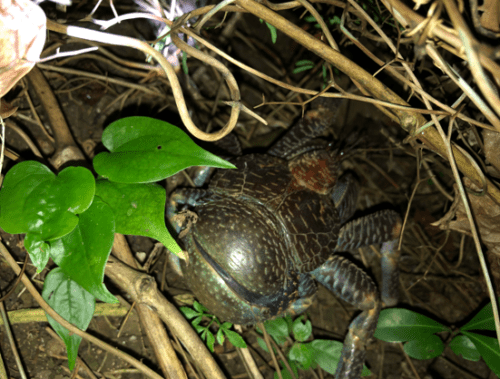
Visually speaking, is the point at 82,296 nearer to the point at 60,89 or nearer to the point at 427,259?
the point at 60,89

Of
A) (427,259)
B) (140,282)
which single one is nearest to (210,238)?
(140,282)

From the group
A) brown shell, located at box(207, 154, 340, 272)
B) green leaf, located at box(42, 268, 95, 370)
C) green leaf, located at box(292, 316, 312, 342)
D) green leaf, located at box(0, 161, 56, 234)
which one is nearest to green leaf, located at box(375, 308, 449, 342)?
green leaf, located at box(292, 316, 312, 342)

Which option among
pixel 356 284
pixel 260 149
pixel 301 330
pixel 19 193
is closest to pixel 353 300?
pixel 356 284

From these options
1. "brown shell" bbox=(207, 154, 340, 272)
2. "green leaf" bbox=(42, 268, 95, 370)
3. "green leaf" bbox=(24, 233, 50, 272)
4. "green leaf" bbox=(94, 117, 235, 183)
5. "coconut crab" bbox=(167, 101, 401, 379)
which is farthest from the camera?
"brown shell" bbox=(207, 154, 340, 272)

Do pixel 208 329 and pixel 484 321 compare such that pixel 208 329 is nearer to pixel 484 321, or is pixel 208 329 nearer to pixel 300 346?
pixel 300 346

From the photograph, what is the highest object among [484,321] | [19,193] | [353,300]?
[19,193]

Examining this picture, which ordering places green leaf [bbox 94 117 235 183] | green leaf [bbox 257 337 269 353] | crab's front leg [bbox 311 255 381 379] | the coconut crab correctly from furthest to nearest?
green leaf [bbox 257 337 269 353], crab's front leg [bbox 311 255 381 379], the coconut crab, green leaf [bbox 94 117 235 183]

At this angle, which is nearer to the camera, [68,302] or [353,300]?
[68,302]

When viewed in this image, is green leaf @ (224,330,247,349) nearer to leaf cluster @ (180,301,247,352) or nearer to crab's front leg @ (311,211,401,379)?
leaf cluster @ (180,301,247,352)
